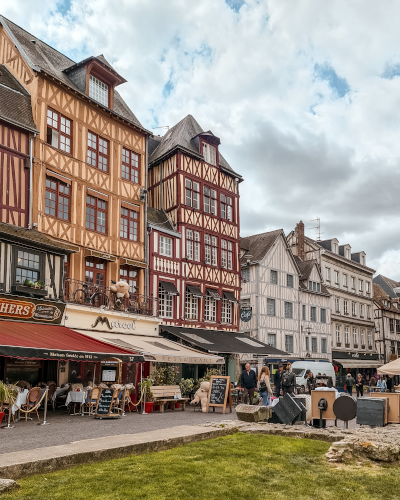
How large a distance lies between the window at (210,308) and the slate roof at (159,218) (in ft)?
12.9

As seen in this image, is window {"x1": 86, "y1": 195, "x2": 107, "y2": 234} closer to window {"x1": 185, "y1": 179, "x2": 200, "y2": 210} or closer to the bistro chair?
window {"x1": 185, "y1": 179, "x2": 200, "y2": 210}

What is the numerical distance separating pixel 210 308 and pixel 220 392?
10.7m

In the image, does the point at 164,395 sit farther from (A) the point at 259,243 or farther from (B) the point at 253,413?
(A) the point at 259,243

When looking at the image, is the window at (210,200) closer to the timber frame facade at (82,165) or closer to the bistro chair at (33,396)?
the timber frame facade at (82,165)

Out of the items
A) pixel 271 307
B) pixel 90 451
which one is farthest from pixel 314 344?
pixel 90 451

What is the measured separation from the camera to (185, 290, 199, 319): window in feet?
81.3

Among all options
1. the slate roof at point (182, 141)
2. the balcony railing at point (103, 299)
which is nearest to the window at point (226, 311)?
the balcony railing at point (103, 299)

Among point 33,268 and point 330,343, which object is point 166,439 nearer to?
point 33,268

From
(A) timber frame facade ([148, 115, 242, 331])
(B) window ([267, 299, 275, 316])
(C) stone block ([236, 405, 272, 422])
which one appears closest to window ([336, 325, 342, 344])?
(B) window ([267, 299, 275, 316])

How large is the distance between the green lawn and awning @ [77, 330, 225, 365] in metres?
8.94

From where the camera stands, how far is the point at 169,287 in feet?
76.5

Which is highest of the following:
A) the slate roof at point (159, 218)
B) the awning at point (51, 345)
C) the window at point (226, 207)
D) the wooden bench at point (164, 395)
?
the window at point (226, 207)

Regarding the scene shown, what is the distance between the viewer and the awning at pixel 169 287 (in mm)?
23047

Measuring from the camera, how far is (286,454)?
23.6 feet
